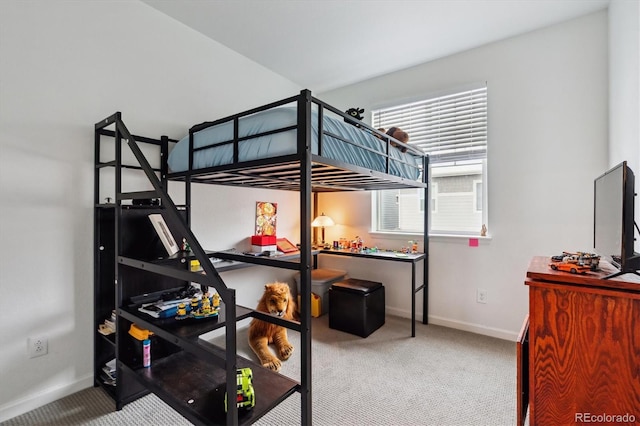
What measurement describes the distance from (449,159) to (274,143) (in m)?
2.19

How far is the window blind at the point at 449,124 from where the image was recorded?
287 centimetres

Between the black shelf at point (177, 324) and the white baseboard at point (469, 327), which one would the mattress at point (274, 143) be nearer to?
the black shelf at point (177, 324)

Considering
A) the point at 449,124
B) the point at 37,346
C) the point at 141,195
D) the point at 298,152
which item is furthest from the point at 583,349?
the point at 37,346

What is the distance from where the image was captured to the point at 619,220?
111 cm

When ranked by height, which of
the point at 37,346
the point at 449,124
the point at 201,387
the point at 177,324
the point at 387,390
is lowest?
the point at 387,390

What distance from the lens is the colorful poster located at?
10.3 ft

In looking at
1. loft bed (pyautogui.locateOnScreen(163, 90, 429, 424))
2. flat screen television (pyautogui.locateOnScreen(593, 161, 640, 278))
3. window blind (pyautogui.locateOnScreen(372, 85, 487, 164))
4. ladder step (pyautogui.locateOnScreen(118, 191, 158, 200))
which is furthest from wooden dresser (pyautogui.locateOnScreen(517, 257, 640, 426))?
window blind (pyautogui.locateOnScreen(372, 85, 487, 164))

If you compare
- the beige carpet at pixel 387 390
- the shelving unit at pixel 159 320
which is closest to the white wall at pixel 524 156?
the beige carpet at pixel 387 390

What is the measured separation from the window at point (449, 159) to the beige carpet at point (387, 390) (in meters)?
1.16

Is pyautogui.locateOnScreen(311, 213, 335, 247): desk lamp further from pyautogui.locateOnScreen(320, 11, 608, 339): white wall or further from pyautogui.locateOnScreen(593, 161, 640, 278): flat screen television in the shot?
pyautogui.locateOnScreen(593, 161, 640, 278): flat screen television

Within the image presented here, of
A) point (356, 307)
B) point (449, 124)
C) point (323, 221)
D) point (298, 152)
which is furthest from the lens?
point (323, 221)

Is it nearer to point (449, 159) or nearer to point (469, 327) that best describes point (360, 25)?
point (449, 159)

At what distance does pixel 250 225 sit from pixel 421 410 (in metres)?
2.12

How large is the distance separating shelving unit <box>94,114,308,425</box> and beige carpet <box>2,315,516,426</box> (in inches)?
5.9
